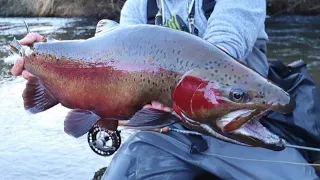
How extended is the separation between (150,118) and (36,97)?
630 millimetres

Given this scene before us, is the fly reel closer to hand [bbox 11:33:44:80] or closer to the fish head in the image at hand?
hand [bbox 11:33:44:80]

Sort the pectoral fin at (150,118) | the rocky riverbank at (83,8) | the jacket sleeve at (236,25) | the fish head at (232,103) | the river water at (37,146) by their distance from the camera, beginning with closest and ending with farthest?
the fish head at (232,103), the pectoral fin at (150,118), the jacket sleeve at (236,25), the river water at (37,146), the rocky riverbank at (83,8)

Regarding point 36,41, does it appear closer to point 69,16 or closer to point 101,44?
point 101,44

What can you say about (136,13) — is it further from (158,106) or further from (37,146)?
(37,146)

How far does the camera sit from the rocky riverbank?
2020 centimetres

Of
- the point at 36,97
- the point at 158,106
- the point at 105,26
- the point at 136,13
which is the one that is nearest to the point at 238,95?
the point at 158,106

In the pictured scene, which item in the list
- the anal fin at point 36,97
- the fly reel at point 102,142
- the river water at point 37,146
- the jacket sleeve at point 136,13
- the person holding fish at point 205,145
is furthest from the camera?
the river water at point 37,146

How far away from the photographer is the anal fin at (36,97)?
251cm

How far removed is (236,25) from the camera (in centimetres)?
279

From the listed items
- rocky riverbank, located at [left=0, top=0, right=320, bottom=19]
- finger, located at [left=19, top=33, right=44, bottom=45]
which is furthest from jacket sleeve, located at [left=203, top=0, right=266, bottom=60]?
rocky riverbank, located at [left=0, top=0, right=320, bottom=19]

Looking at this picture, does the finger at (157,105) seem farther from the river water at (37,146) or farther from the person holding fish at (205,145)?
the river water at (37,146)

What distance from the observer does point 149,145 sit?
322cm

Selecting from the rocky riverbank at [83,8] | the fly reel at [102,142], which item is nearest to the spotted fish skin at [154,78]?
the fly reel at [102,142]

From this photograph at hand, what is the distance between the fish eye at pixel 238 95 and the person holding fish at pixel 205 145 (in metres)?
0.70
